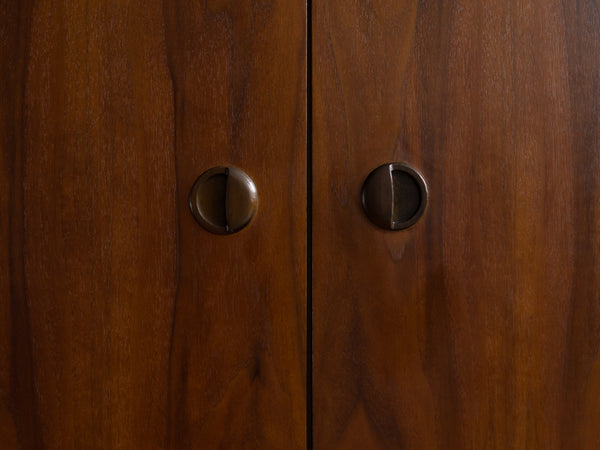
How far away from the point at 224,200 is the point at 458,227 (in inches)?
6.5

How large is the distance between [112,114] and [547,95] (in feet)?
1.01

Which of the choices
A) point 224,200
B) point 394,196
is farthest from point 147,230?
point 394,196

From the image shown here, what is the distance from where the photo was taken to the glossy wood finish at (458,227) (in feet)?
1.06

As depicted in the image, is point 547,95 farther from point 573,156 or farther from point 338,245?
point 338,245

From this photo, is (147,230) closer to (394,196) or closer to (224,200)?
(224,200)

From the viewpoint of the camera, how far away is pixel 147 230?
1.08 ft

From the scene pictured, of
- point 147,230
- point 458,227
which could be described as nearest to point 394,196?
point 458,227

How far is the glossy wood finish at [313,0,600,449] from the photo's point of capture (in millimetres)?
323

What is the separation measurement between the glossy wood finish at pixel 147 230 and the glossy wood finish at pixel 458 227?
29mm

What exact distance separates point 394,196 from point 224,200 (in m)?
0.12

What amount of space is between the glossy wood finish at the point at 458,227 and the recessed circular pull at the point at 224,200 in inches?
2.0

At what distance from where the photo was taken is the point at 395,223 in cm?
32

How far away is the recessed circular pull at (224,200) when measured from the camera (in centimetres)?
32

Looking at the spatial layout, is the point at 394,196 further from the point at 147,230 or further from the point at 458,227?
the point at 147,230
